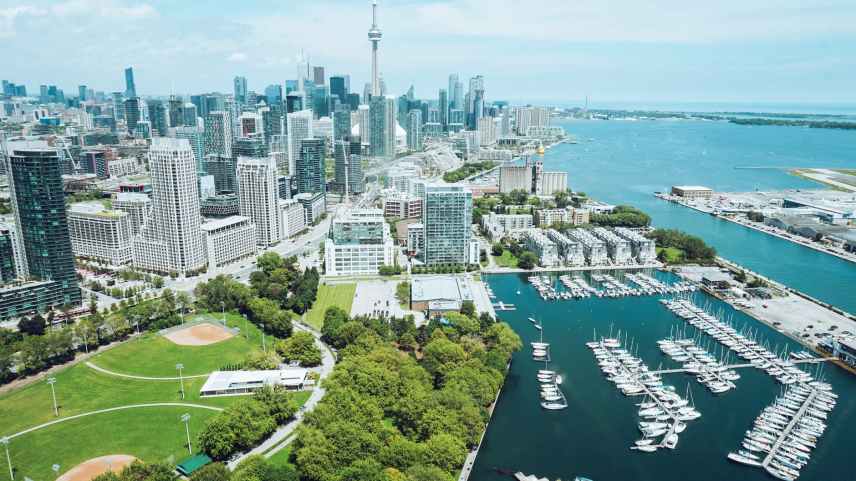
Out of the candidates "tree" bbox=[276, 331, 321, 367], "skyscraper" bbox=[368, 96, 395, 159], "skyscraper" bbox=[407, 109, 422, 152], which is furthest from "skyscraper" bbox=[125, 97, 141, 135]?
"tree" bbox=[276, 331, 321, 367]

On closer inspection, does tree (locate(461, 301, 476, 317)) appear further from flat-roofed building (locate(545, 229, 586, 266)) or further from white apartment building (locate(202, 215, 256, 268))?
white apartment building (locate(202, 215, 256, 268))

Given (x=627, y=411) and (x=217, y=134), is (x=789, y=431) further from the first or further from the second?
(x=217, y=134)

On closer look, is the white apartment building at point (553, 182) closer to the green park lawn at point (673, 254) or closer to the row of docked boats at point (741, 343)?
the green park lawn at point (673, 254)

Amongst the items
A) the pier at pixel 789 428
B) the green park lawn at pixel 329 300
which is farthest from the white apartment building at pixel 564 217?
the pier at pixel 789 428

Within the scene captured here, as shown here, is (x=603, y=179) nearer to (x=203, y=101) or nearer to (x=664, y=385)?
(x=664, y=385)

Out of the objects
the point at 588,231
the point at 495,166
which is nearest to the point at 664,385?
the point at 588,231

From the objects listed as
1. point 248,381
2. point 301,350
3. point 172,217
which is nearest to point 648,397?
point 301,350
